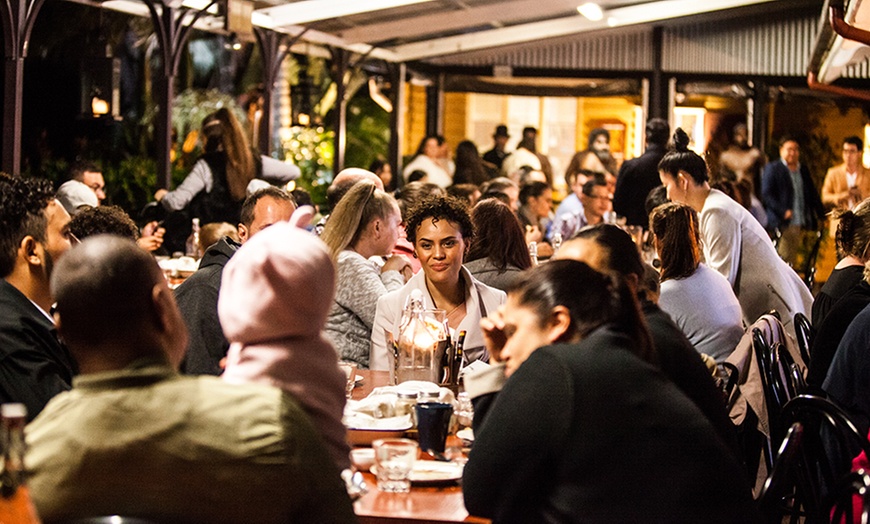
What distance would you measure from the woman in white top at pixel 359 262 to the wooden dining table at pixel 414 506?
2.08 m

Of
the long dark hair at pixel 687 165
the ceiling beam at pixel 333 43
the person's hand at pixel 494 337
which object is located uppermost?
the ceiling beam at pixel 333 43

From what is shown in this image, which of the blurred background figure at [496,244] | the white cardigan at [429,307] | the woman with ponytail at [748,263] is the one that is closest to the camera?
the white cardigan at [429,307]

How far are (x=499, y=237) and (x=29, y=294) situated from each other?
2.74 meters

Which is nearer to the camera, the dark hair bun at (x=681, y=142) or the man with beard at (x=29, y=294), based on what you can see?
the man with beard at (x=29, y=294)

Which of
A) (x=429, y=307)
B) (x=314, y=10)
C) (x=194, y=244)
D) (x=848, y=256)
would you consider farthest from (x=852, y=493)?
(x=314, y=10)

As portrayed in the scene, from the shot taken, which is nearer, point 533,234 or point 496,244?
point 496,244

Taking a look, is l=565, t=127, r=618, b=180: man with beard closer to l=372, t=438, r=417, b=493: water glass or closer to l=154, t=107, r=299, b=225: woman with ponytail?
l=154, t=107, r=299, b=225: woman with ponytail

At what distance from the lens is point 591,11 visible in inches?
531

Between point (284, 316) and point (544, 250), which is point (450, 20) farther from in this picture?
point (284, 316)

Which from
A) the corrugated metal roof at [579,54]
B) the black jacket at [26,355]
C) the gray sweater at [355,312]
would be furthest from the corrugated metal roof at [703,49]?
the black jacket at [26,355]

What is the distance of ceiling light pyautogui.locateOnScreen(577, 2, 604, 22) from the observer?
13236mm

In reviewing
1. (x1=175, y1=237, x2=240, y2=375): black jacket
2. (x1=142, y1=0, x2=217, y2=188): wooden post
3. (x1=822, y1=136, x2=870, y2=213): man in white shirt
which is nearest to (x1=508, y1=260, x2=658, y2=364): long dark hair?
(x1=175, y1=237, x2=240, y2=375): black jacket

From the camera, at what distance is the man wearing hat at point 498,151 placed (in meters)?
15.2

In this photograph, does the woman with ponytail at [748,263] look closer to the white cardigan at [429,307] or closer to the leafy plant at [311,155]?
the white cardigan at [429,307]
